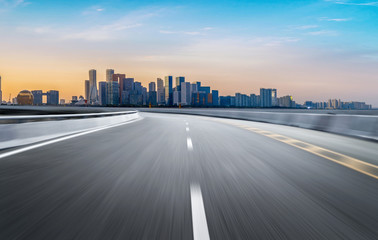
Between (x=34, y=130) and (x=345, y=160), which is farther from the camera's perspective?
(x=34, y=130)

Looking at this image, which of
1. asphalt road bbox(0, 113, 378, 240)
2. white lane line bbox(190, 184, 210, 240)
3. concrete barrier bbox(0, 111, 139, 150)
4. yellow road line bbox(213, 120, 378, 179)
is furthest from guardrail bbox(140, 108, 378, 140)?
concrete barrier bbox(0, 111, 139, 150)

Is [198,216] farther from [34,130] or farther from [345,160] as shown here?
[34,130]

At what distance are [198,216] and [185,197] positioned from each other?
0.82m

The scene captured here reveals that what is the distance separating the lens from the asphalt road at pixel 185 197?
144 inches

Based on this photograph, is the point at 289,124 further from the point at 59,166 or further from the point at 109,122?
the point at 59,166

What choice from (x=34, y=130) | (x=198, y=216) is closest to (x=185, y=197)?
(x=198, y=216)

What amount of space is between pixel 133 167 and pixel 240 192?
108 inches

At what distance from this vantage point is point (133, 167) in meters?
7.12

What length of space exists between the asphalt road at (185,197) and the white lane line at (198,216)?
0.04 feet

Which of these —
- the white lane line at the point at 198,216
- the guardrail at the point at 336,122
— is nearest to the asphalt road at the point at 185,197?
the white lane line at the point at 198,216

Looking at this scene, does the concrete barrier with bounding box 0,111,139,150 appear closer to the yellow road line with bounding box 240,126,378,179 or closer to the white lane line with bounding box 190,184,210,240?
the white lane line with bounding box 190,184,210,240

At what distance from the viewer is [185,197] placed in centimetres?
489

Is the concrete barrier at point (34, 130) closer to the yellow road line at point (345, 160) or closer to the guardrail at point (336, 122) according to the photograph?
the yellow road line at point (345, 160)

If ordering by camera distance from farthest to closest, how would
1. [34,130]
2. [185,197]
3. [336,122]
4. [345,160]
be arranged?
[336,122]
[34,130]
[345,160]
[185,197]
